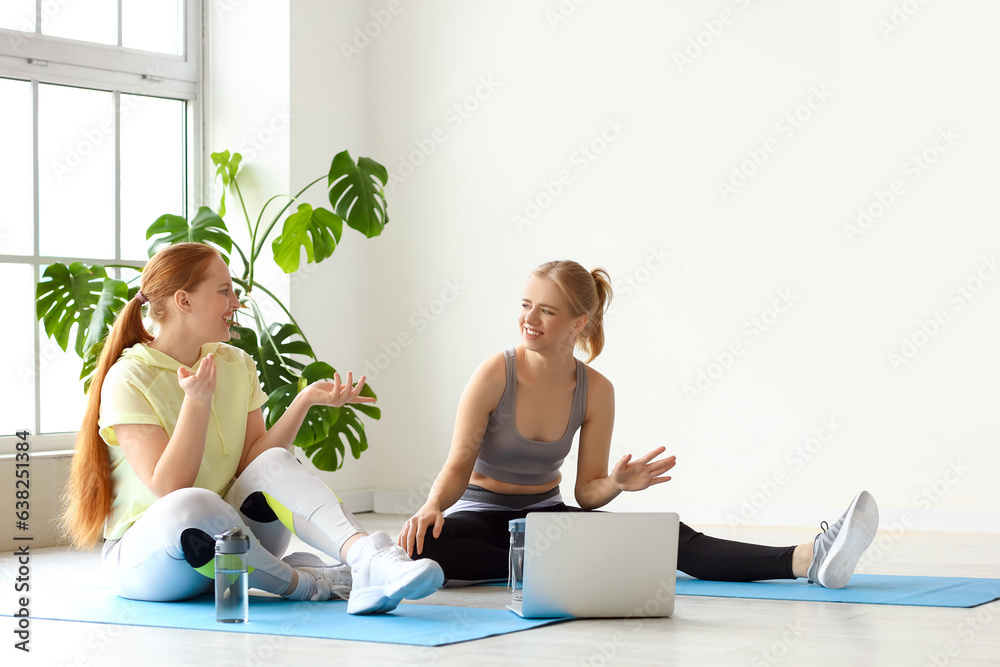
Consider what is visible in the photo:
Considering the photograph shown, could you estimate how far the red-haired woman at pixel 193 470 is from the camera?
2.18 meters

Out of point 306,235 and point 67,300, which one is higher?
A: point 306,235

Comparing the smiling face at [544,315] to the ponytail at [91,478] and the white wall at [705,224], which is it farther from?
the white wall at [705,224]

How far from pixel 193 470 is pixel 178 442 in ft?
0.22

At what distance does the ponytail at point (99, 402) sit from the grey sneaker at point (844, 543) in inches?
58.3

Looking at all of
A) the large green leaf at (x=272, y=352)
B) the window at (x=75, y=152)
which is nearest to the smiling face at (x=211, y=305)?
the large green leaf at (x=272, y=352)

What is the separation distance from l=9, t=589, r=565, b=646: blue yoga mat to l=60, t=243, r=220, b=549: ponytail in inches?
6.4

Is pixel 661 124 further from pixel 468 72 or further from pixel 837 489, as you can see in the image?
pixel 837 489

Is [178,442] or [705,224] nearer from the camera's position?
[178,442]

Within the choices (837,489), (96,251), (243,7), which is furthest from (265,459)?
(243,7)

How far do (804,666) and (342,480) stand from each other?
3234 millimetres

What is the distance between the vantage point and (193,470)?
2.24 m

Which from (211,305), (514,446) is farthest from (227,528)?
(514,446)

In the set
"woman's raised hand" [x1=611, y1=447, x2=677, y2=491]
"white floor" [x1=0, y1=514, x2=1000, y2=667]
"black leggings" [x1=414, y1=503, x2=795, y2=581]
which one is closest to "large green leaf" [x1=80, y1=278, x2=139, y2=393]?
"white floor" [x1=0, y1=514, x2=1000, y2=667]

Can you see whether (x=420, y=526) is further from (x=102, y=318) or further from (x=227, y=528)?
(x=102, y=318)
